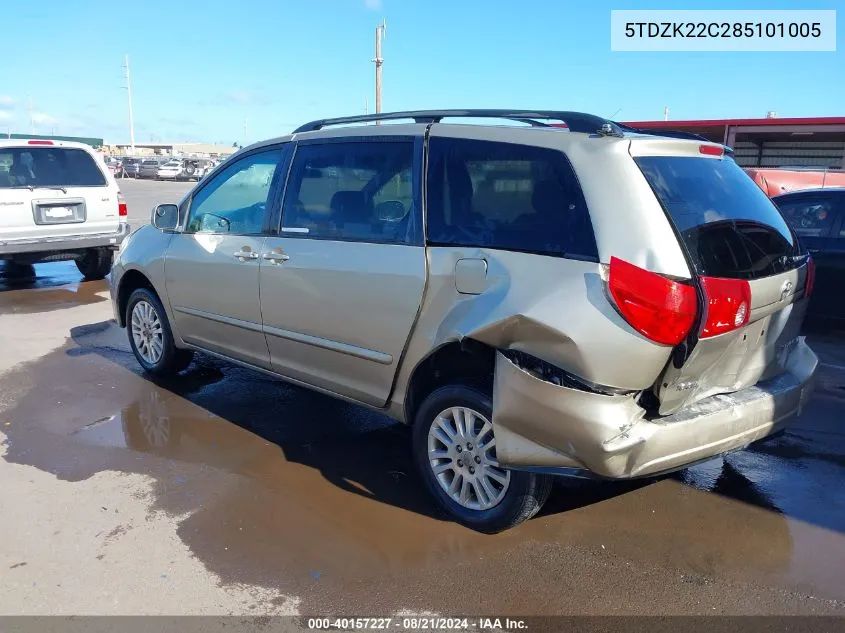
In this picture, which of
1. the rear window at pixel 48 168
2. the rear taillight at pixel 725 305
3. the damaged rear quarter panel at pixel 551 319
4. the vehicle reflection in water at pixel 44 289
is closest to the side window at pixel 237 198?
the damaged rear quarter panel at pixel 551 319

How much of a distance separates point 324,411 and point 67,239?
19.6ft

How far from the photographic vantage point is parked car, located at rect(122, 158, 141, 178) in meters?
49.7

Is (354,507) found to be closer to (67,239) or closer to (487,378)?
(487,378)

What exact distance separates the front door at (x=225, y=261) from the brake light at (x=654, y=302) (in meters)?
2.37

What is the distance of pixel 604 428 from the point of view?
112 inches

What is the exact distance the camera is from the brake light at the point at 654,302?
2791 mm

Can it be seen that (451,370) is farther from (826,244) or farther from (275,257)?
(826,244)

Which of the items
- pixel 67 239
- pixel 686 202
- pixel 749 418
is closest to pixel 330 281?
pixel 686 202

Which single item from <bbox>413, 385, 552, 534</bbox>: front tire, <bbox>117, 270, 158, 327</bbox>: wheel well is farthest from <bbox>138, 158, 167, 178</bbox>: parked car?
<bbox>413, 385, 552, 534</bbox>: front tire

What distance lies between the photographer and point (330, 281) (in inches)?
153

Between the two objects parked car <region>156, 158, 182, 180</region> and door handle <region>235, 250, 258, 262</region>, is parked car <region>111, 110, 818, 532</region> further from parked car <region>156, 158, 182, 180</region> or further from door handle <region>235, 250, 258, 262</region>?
parked car <region>156, 158, 182, 180</region>

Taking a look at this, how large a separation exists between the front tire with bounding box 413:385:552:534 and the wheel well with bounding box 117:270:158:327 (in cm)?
296

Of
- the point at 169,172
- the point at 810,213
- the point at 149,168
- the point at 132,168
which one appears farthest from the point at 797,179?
the point at 132,168

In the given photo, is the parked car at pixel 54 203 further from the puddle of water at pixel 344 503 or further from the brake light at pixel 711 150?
the brake light at pixel 711 150
